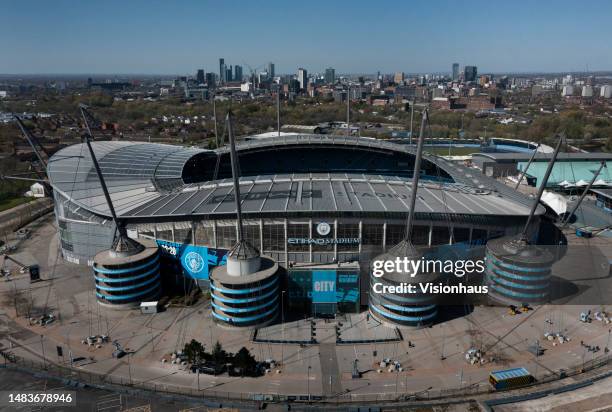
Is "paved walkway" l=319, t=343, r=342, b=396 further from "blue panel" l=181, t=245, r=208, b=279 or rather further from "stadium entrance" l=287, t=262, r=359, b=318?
"blue panel" l=181, t=245, r=208, b=279

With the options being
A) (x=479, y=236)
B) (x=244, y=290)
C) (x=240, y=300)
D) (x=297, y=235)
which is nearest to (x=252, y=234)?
(x=297, y=235)

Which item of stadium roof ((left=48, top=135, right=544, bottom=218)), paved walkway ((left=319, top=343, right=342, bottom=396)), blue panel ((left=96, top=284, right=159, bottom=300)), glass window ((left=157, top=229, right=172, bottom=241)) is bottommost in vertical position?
paved walkway ((left=319, top=343, right=342, bottom=396))

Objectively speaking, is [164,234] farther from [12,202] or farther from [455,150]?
[455,150]

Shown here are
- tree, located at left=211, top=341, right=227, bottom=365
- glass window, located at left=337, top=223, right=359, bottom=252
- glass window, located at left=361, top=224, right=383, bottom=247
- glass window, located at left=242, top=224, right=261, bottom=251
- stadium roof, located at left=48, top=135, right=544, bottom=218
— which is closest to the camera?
tree, located at left=211, top=341, right=227, bottom=365

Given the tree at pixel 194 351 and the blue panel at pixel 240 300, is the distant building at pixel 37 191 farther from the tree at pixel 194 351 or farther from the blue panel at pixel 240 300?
the tree at pixel 194 351

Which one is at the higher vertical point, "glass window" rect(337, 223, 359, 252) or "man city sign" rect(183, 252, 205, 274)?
"glass window" rect(337, 223, 359, 252)

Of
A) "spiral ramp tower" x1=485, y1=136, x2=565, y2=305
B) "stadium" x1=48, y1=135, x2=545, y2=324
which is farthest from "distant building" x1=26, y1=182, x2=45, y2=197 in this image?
"spiral ramp tower" x1=485, y1=136, x2=565, y2=305
